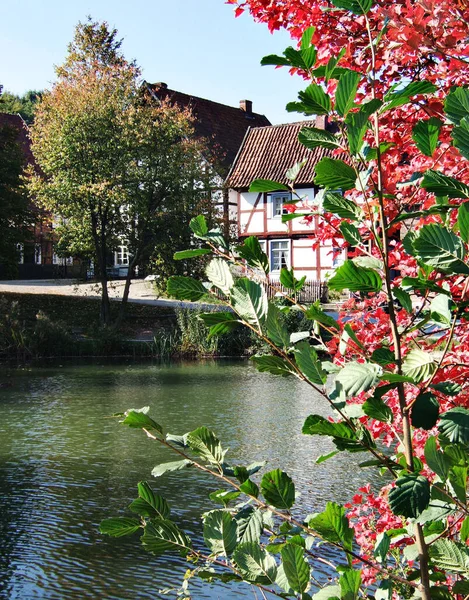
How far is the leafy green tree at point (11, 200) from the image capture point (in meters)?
26.0

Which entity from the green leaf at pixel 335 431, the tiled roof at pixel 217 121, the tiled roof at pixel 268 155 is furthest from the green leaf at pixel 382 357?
the tiled roof at pixel 217 121

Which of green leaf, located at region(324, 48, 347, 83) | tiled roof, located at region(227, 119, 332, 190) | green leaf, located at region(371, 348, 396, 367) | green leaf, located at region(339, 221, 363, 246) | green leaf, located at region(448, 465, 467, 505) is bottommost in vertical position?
green leaf, located at region(448, 465, 467, 505)

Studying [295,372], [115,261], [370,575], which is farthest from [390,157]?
[115,261]

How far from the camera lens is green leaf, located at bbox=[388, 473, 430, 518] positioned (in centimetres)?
143

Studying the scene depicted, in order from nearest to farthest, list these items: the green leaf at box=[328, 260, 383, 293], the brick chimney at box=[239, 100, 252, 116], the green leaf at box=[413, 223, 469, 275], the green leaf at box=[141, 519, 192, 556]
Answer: the green leaf at box=[413, 223, 469, 275], the green leaf at box=[328, 260, 383, 293], the green leaf at box=[141, 519, 192, 556], the brick chimney at box=[239, 100, 252, 116]

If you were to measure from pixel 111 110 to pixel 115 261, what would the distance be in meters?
17.2

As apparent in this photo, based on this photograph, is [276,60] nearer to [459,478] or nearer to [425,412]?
[425,412]

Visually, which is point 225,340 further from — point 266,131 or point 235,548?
point 235,548

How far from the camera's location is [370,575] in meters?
3.47

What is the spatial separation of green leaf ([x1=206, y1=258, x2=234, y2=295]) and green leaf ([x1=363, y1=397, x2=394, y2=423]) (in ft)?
1.12

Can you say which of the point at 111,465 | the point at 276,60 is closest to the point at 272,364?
the point at 276,60

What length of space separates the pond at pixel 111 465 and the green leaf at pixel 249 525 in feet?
12.9

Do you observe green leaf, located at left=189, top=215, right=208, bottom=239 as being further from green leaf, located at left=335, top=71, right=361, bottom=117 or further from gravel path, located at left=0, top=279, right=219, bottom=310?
gravel path, located at left=0, top=279, right=219, bottom=310

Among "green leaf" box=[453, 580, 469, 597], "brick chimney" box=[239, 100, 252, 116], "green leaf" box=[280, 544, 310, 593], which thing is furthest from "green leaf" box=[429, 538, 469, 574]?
"brick chimney" box=[239, 100, 252, 116]
